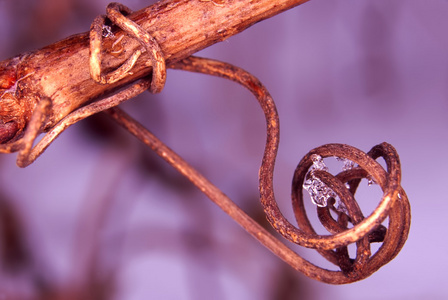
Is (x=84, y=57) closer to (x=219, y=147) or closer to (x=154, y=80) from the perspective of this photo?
(x=154, y=80)

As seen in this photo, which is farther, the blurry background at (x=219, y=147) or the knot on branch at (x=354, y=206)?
the blurry background at (x=219, y=147)

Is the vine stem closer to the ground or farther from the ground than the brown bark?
closer to the ground

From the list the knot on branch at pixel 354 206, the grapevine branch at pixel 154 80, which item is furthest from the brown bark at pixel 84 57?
the knot on branch at pixel 354 206

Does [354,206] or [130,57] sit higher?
[130,57]

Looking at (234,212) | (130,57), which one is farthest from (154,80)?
(234,212)

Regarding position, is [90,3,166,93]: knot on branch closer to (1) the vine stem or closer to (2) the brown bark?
(2) the brown bark

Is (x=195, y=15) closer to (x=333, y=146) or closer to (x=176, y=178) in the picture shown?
(x=333, y=146)

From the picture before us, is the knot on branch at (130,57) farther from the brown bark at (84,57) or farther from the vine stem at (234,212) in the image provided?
the vine stem at (234,212)

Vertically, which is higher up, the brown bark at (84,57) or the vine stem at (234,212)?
the brown bark at (84,57)

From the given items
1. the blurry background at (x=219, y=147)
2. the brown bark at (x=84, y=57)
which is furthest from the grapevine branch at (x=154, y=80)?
the blurry background at (x=219, y=147)

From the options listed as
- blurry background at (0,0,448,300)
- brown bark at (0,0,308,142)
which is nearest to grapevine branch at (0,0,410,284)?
brown bark at (0,0,308,142)
